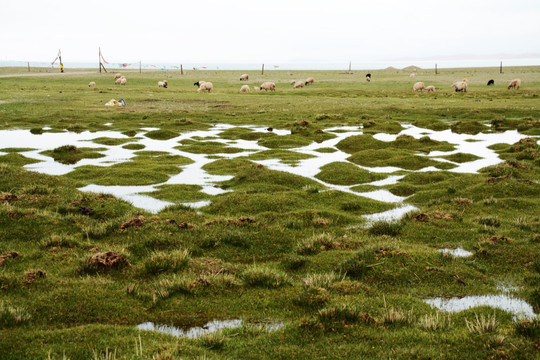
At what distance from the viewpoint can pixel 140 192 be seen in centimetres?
2042

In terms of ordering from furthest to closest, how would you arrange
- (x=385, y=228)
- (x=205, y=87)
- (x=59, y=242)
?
(x=205, y=87) < (x=385, y=228) < (x=59, y=242)

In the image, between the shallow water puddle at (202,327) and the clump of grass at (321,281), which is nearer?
the shallow water puddle at (202,327)

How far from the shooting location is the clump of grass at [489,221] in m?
14.9

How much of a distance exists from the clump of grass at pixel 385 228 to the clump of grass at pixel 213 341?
816cm

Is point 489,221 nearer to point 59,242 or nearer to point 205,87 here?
point 59,242

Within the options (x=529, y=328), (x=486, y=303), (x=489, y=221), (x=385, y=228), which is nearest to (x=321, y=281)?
(x=486, y=303)

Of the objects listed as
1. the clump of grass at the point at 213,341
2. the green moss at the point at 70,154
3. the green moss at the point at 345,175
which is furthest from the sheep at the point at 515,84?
the clump of grass at the point at 213,341

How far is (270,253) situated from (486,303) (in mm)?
5595

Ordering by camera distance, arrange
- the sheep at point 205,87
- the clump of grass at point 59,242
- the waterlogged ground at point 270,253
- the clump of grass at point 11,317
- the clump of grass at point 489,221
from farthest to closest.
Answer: the sheep at point 205,87, the clump of grass at point 489,221, the clump of grass at point 59,242, the clump of grass at point 11,317, the waterlogged ground at point 270,253

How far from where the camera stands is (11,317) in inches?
297

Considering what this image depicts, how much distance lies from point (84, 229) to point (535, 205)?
16.1 m

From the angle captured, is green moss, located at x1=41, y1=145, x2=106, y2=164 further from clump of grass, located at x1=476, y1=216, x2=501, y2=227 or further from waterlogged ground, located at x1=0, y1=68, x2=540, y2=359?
clump of grass, located at x1=476, y1=216, x2=501, y2=227

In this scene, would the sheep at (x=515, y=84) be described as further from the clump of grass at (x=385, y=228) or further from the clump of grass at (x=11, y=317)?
the clump of grass at (x=11, y=317)

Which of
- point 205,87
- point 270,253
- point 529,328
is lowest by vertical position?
point 270,253
